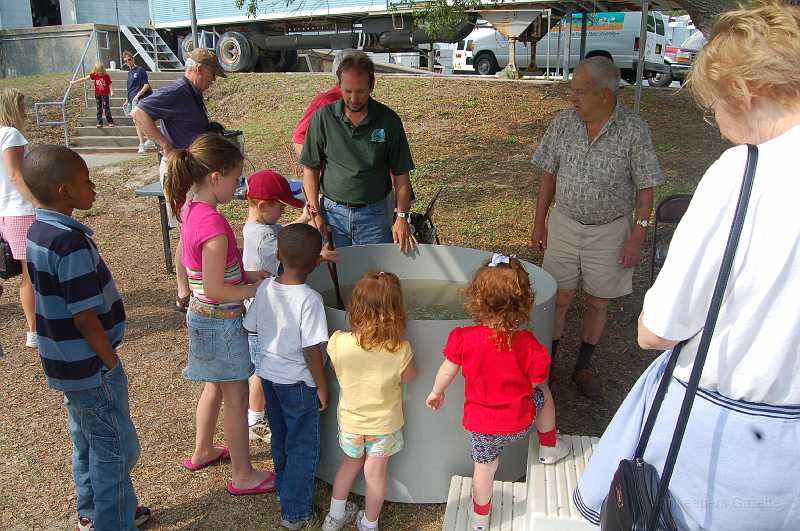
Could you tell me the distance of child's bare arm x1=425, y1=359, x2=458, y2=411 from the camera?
247 centimetres

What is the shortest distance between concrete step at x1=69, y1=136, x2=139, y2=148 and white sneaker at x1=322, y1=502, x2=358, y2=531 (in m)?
12.0

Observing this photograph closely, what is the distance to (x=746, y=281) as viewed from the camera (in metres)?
1.24

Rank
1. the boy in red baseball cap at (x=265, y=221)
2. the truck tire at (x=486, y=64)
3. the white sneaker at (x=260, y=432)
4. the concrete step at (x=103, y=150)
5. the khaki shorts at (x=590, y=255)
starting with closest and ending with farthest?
the boy in red baseball cap at (x=265, y=221) → the white sneaker at (x=260, y=432) → the khaki shorts at (x=590, y=255) → the concrete step at (x=103, y=150) → the truck tire at (x=486, y=64)

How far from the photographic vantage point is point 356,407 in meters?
2.60

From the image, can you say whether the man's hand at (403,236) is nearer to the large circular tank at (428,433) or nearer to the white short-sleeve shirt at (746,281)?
the large circular tank at (428,433)

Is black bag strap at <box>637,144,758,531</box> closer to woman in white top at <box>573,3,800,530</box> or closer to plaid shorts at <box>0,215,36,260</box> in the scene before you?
woman in white top at <box>573,3,800,530</box>

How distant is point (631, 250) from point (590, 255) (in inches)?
8.4

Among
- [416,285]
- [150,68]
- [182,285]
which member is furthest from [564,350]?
[150,68]

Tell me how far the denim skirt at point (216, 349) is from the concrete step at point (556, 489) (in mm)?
1238

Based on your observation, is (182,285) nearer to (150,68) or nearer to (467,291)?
(467,291)

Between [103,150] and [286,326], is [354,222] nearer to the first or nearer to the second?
[286,326]

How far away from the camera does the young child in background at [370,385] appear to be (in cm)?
248

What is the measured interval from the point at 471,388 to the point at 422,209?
5299mm

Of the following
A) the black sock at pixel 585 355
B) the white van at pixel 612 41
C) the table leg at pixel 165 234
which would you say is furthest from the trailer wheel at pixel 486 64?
the black sock at pixel 585 355
